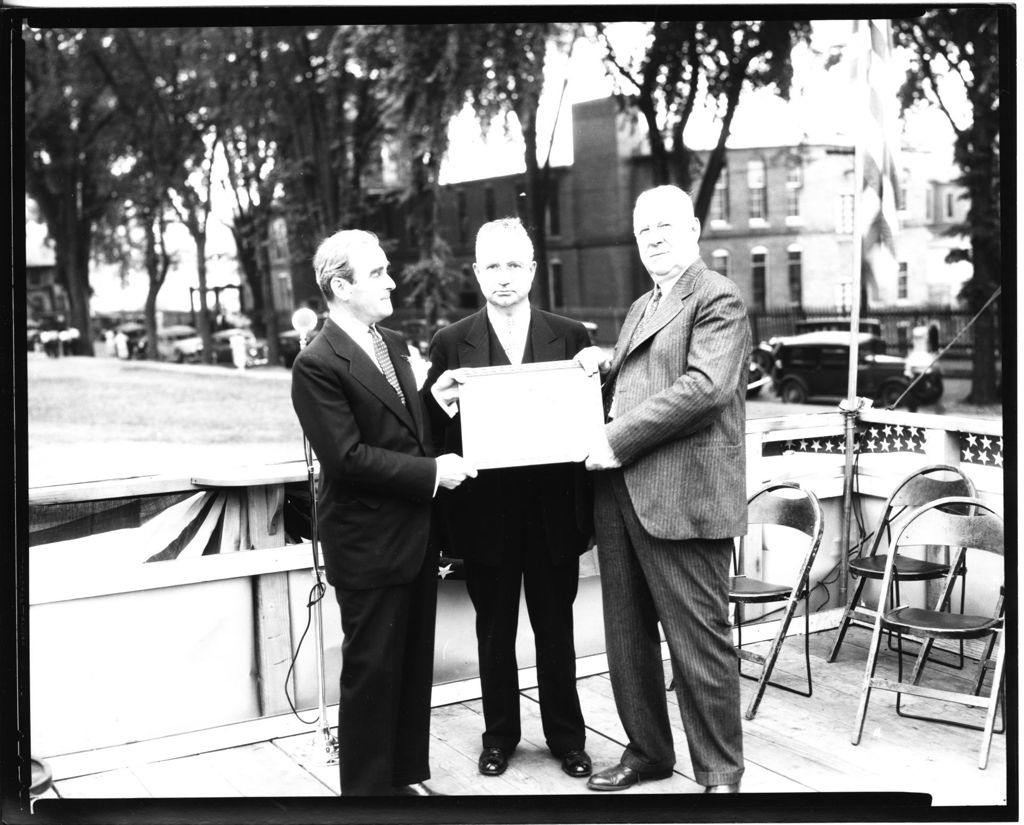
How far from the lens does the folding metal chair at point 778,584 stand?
425 centimetres

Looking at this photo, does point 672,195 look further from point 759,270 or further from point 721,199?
point 759,270

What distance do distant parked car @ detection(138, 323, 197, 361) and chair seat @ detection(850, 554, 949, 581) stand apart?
16.9 m

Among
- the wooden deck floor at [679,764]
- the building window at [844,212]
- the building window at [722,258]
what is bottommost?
the wooden deck floor at [679,764]

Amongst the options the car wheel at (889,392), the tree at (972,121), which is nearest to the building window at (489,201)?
the tree at (972,121)

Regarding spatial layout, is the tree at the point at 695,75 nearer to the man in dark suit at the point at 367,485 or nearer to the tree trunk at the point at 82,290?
the tree trunk at the point at 82,290

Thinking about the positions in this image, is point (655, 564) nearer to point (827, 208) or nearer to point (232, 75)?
point (827, 208)

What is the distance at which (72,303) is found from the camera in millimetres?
17344

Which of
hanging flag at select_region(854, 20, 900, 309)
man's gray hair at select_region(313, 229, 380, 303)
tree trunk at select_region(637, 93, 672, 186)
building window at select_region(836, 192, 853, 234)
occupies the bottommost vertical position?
man's gray hair at select_region(313, 229, 380, 303)

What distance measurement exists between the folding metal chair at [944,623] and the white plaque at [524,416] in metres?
1.49

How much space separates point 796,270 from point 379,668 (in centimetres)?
1593

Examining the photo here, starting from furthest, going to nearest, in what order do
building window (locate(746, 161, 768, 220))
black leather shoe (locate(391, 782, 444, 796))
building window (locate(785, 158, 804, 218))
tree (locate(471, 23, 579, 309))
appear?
building window (locate(746, 161, 768, 220)), building window (locate(785, 158, 804, 218)), tree (locate(471, 23, 579, 309)), black leather shoe (locate(391, 782, 444, 796))

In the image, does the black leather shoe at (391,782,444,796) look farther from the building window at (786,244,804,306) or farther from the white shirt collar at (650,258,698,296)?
the building window at (786,244,804,306)

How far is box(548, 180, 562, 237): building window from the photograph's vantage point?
46.3 feet

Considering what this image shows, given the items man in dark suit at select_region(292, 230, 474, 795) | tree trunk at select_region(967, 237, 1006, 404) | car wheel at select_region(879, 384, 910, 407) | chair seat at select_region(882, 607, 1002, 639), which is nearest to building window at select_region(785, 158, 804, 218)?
tree trunk at select_region(967, 237, 1006, 404)
